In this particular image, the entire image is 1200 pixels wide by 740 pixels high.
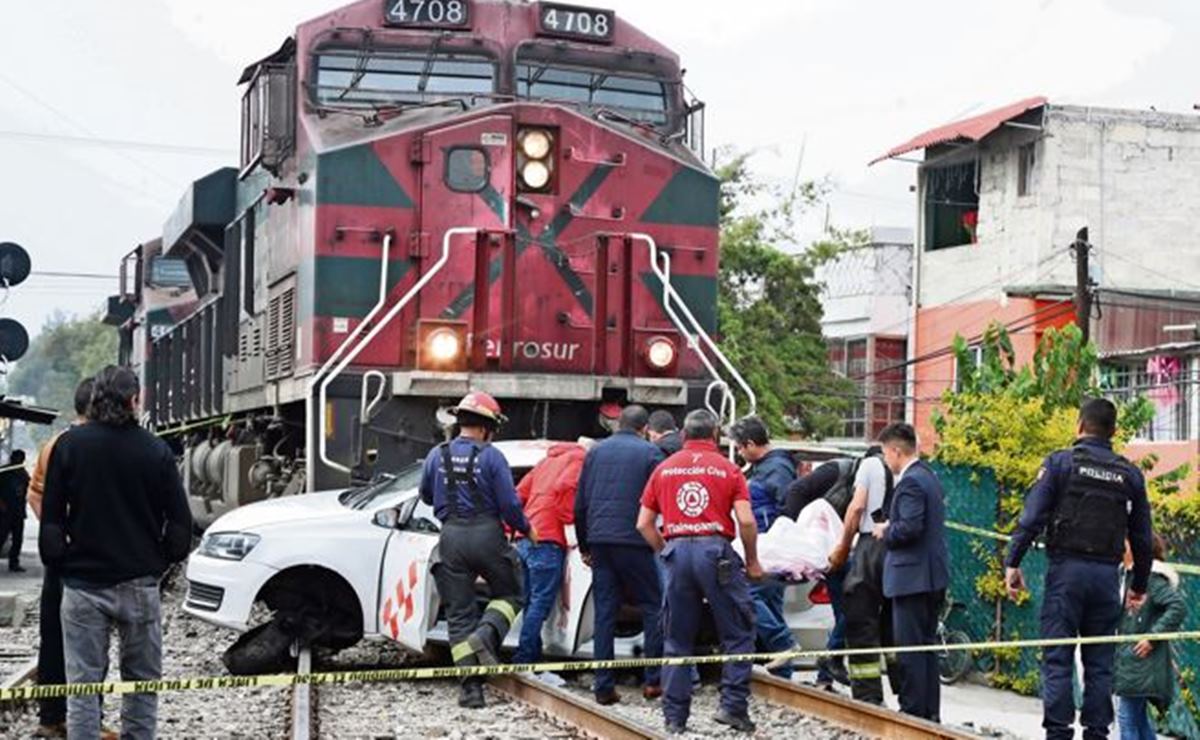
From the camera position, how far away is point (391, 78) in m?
14.2

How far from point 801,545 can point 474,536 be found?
6.29 ft

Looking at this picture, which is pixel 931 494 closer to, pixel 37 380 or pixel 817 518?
pixel 817 518

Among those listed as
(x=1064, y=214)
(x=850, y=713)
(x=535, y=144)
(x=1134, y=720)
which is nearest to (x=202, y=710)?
(x=850, y=713)

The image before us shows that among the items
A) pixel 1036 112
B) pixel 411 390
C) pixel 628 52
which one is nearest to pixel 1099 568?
pixel 411 390

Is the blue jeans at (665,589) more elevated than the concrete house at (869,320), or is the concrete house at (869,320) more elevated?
the concrete house at (869,320)

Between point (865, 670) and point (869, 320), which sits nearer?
point (865, 670)

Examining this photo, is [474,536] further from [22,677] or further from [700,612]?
[22,677]

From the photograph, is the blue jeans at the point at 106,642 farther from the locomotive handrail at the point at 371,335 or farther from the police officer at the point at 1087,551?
the locomotive handrail at the point at 371,335

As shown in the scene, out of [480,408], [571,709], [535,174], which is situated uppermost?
[535,174]

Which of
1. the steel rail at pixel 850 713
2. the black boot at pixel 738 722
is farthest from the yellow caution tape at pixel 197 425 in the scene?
the black boot at pixel 738 722

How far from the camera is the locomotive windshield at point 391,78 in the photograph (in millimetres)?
14188

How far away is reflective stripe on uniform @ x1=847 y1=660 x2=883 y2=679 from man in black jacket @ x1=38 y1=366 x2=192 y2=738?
4145mm

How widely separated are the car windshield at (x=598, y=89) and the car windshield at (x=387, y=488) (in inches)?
141

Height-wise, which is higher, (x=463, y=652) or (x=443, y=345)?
(x=443, y=345)
